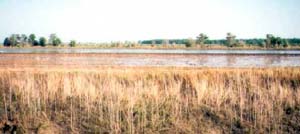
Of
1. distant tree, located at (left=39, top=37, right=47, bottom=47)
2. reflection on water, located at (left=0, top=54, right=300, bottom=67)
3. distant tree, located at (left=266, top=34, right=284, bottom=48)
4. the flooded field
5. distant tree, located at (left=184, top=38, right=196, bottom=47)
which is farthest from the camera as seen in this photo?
distant tree, located at (left=39, top=37, right=47, bottom=47)

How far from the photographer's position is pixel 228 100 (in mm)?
9711

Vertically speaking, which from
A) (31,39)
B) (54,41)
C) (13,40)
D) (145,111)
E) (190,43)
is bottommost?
(145,111)

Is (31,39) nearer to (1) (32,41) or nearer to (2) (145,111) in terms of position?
(1) (32,41)

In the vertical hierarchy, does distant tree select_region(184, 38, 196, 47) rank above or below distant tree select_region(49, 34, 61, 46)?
below

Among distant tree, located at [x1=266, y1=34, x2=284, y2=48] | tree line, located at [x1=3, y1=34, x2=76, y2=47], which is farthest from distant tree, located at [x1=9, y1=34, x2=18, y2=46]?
distant tree, located at [x1=266, y1=34, x2=284, y2=48]

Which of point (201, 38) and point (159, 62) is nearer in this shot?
point (159, 62)

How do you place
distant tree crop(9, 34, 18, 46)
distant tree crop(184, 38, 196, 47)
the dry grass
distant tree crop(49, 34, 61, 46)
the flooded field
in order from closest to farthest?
the dry grass → the flooded field → distant tree crop(184, 38, 196, 47) → distant tree crop(49, 34, 61, 46) → distant tree crop(9, 34, 18, 46)

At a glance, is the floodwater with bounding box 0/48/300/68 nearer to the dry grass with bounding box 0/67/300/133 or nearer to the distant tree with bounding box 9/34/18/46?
the dry grass with bounding box 0/67/300/133

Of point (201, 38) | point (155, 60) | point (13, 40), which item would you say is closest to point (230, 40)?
point (201, 38)

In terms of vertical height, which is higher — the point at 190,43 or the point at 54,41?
the point at 54,41

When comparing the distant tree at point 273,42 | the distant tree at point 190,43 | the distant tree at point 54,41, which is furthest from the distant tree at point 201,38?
the distant tree at point 54,41

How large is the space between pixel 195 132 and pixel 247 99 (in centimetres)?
306

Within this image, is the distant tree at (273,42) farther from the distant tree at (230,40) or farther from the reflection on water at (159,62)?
the reflection on water at (159,62)

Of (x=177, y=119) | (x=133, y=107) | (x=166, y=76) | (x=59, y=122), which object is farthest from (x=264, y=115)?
(x=166, y=76)
